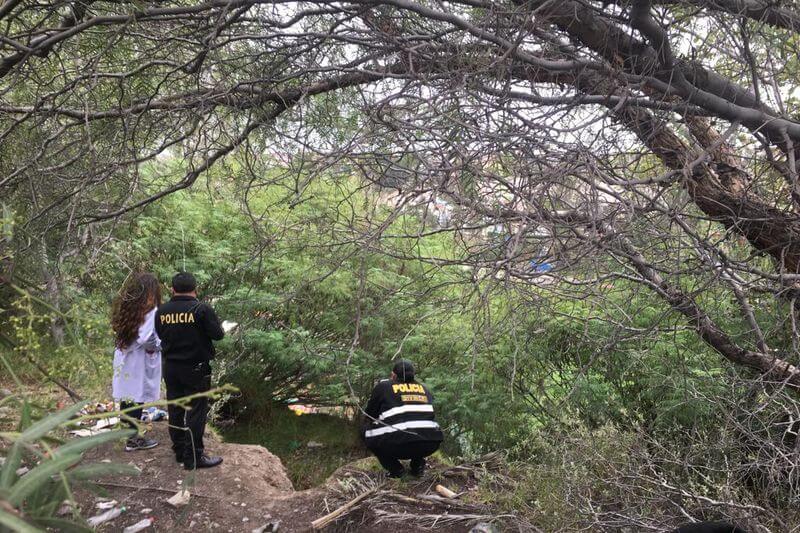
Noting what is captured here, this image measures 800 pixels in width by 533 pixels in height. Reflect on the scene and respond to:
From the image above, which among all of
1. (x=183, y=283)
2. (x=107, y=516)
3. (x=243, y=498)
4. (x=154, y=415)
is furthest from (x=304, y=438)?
(x=183, y=283)

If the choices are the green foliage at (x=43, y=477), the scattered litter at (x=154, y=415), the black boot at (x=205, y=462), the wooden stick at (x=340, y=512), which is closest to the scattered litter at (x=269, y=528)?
the wooden stick at (x=340, y=512)

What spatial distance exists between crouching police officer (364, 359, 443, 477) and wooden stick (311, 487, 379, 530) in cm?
40

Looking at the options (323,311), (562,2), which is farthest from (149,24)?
(323,311)

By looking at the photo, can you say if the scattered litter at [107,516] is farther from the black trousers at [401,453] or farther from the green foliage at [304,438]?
the green foliage at [304,438]

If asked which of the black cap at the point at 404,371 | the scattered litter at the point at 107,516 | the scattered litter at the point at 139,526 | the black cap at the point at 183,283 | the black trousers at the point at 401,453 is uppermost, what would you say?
the black cap at the point at 183,283

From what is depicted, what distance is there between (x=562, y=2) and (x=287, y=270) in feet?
15.2

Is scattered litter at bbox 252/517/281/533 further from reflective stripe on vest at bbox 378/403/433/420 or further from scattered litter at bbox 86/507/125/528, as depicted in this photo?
reflective stripe on vest at bbox 378/403/433/420

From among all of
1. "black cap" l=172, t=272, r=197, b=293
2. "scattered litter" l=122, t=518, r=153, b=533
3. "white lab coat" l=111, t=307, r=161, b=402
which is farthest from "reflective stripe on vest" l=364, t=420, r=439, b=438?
"white lab coat" l=111, t=307, r=161, b=402

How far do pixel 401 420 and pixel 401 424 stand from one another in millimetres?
102

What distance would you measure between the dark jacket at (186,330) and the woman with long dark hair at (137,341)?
0.38 meters

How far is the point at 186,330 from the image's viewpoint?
15.7 feet

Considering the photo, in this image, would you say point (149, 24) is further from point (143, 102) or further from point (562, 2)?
point (562, 2)

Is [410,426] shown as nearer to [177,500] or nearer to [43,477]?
[177,500]

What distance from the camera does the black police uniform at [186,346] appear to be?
4773mm
